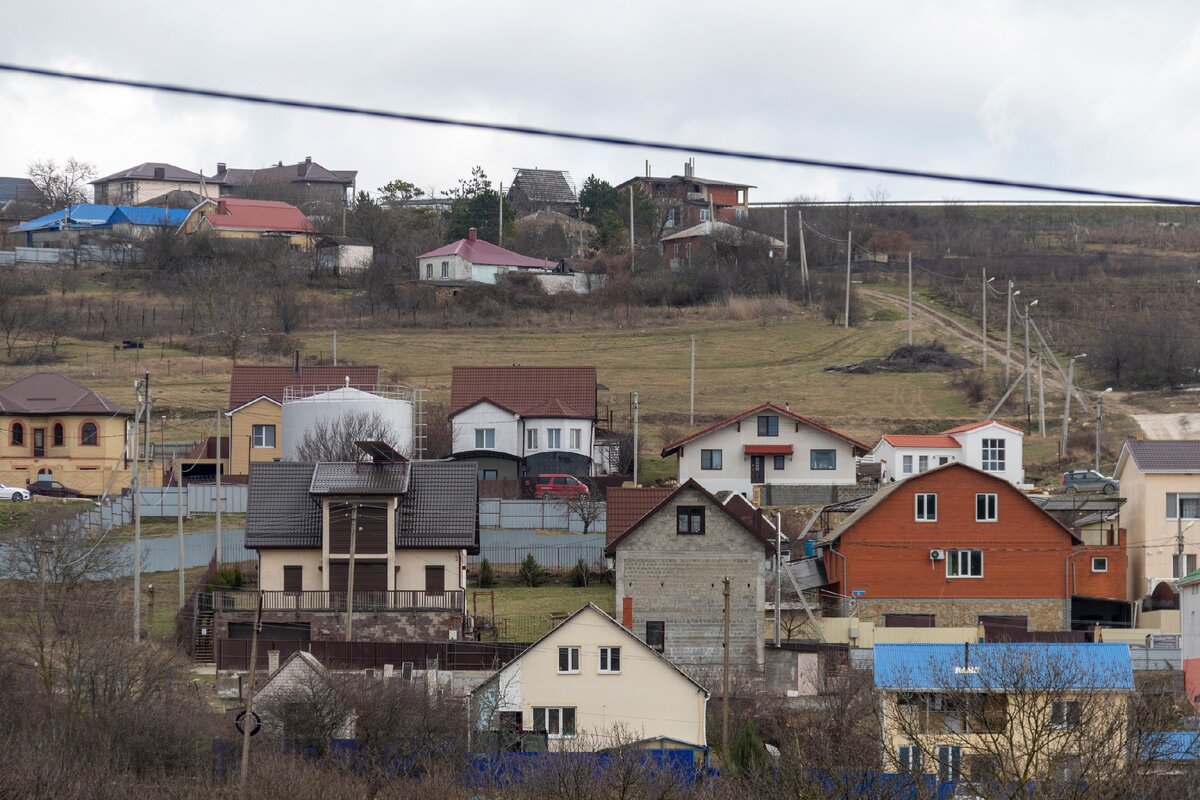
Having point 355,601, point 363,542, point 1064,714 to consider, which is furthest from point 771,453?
point 1064,714

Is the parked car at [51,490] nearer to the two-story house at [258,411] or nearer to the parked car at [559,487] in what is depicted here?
the two-story house at [258,411]

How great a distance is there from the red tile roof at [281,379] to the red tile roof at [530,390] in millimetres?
3359

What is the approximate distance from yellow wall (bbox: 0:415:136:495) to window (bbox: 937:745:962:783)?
36.3 meters

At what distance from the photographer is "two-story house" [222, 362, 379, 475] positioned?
2478 inches

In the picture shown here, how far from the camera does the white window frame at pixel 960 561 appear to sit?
48.3 meters

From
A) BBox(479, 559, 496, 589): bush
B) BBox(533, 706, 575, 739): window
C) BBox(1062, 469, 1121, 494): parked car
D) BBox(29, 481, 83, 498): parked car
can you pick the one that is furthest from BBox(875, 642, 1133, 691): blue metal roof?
BBox(29, 481, 83, 498): parked car

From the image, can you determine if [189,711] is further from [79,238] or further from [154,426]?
[79,238]

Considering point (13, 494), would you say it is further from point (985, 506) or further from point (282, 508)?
point (985, 506)

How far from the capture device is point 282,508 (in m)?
46.2

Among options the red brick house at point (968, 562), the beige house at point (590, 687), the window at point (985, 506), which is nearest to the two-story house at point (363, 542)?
the beige house at point (590, 687)

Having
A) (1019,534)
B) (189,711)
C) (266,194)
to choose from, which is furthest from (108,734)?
(266,194)

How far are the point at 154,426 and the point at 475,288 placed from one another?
31.7m

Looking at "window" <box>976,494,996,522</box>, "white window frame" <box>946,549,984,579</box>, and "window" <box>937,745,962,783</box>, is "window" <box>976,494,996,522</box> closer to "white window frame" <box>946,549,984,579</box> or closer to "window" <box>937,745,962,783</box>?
"white window frame" <box>946,549,984,579</box>

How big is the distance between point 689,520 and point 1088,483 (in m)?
17.8
